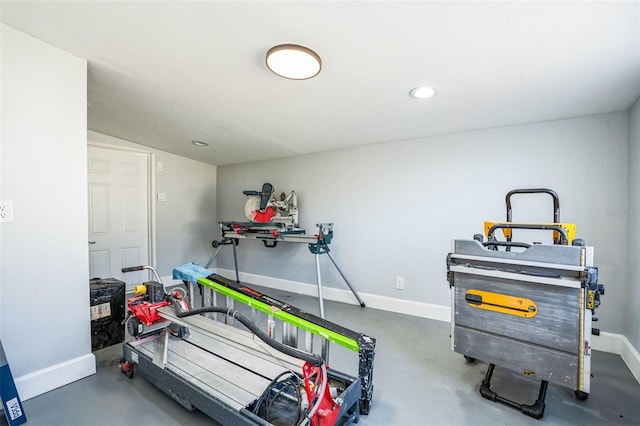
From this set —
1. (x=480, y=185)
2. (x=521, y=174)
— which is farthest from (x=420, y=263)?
(x=521, y=174)

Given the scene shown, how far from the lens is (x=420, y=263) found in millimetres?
3064

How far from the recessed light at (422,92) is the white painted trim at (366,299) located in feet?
6.86

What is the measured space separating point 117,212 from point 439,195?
160 inches

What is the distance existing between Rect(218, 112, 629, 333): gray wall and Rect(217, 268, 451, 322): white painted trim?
7 cm

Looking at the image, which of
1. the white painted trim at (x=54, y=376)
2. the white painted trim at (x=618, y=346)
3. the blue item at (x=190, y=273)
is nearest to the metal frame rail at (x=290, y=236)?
the blue item at (x=190, y=273)

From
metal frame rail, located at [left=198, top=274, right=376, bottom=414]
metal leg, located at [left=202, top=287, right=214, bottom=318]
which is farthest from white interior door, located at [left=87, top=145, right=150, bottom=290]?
metal frame rail, located at [left=198, top=274, right=376, bottom=414]

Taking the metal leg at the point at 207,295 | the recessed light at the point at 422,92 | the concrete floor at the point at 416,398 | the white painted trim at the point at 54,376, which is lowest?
the concrete floor at the point at 416,398

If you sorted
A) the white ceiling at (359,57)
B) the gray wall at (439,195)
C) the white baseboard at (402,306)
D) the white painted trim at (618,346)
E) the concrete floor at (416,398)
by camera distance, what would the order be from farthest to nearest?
the gray wall at (439,195) → the white baseboard at (402,306) → the white painted trim at (618,346) → the concrete floor at (416,398) → the white ceiling at (359,57)

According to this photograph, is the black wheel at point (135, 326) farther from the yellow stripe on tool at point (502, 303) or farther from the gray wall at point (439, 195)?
the gray wall at point (439, 195)

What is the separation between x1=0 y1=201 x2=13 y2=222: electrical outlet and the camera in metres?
1.59

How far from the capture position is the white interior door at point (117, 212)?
3.54 m

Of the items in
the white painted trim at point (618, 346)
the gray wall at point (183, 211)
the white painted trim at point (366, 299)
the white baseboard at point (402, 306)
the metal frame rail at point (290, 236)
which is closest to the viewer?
the white painted trim at point (618, 346)

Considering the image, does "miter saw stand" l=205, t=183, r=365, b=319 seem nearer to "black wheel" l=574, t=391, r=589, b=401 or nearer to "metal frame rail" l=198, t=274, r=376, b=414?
"metal frame rail" l=198, t=274, r=376, b=414

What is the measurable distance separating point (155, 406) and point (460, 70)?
9.03ft
